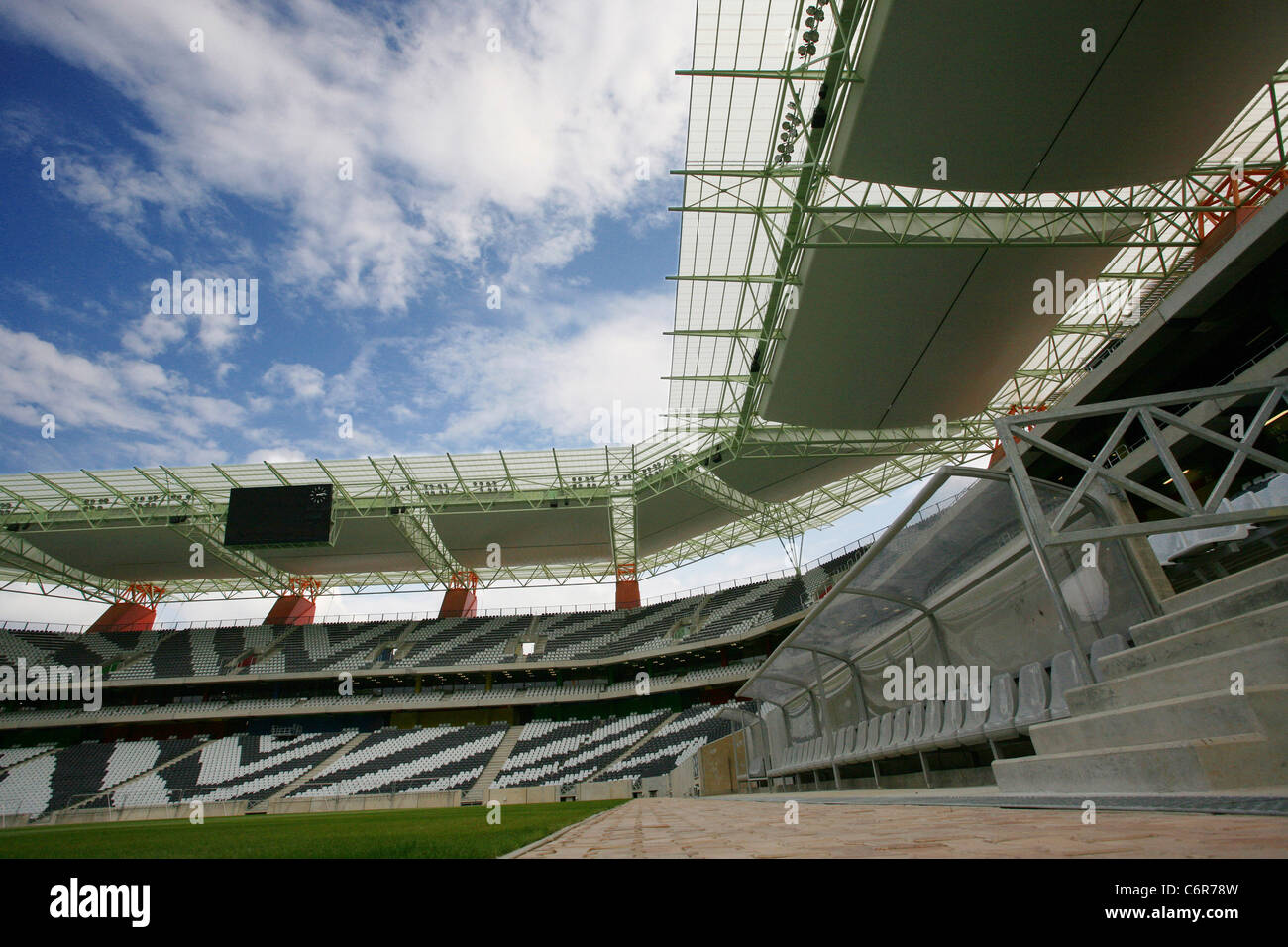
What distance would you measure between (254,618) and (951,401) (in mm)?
47716

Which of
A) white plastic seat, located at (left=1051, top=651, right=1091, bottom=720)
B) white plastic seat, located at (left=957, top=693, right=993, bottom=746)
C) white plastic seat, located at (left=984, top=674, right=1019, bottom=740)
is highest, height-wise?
white plastic seat, located at (left=1051, top=651, right=1091, bottom=720)

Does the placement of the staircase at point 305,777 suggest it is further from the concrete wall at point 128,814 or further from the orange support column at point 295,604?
the orange support column at point 295,604

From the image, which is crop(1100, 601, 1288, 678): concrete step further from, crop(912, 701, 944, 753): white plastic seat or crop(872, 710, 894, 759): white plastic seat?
crop(872, 710, 894, 759): white plastic seat

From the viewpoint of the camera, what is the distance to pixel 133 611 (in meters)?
42.9

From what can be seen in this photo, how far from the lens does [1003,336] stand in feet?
65.8

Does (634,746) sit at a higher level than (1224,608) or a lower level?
lower

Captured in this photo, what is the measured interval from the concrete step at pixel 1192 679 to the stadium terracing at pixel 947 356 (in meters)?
0.10

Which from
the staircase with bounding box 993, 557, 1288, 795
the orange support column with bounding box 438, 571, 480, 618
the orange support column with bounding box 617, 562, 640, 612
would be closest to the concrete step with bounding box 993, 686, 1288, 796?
the staircase with bounding box 993, 557, 1288, 795

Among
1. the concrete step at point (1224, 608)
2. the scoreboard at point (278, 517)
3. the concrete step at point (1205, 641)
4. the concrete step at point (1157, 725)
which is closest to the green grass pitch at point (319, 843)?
the concrete step at point (1157, 725)

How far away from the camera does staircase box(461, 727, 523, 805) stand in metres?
29.6

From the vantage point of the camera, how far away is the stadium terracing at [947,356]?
24.1ft

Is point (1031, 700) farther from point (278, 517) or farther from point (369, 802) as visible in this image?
point (278, 517)

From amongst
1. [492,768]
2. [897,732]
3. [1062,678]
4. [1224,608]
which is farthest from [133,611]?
[1224,608]

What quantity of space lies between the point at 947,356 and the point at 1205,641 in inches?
706
